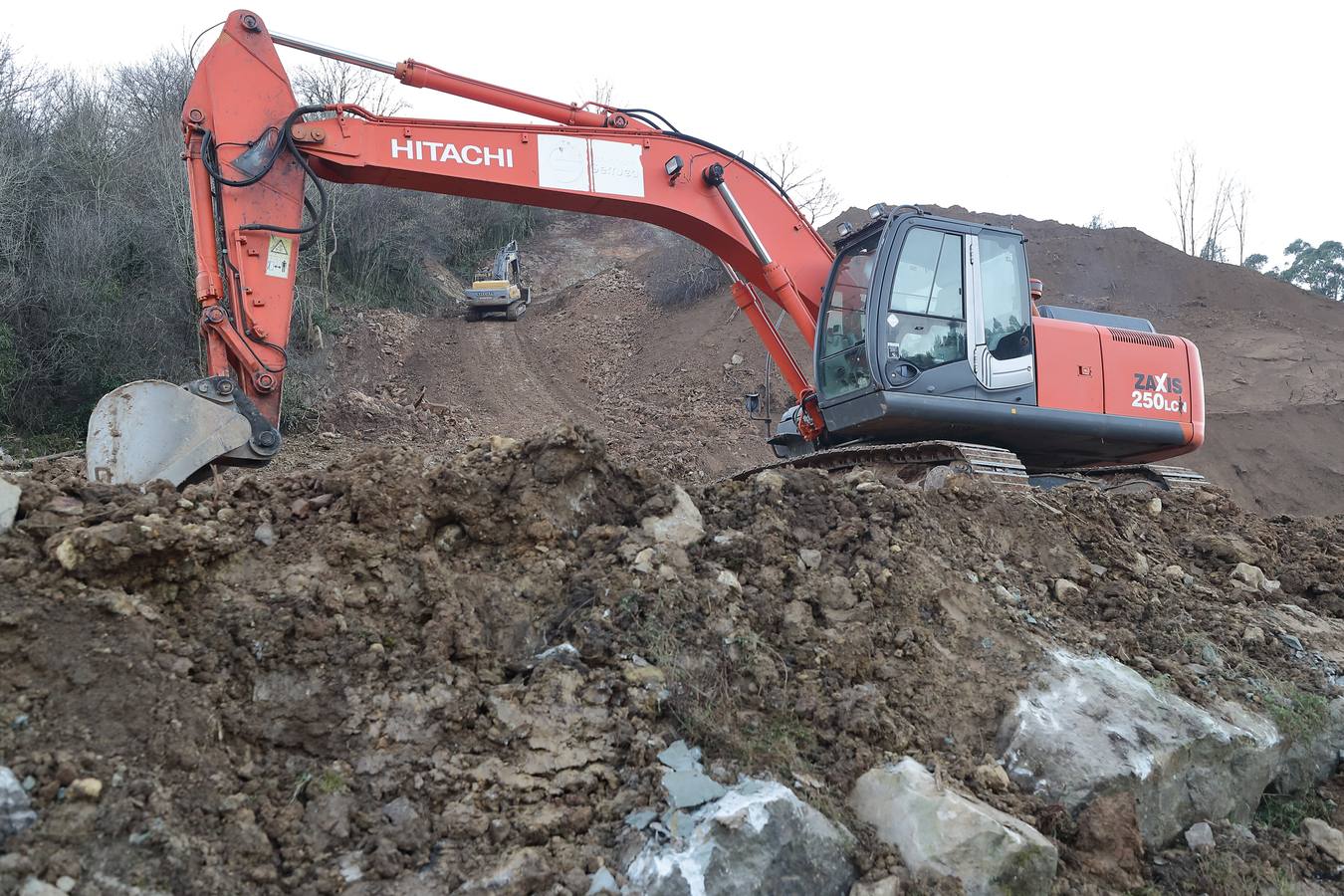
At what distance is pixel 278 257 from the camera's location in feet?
17.8

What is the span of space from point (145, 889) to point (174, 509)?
152cm

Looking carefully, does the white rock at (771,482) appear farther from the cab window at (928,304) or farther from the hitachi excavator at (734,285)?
the cab window at (928,304)

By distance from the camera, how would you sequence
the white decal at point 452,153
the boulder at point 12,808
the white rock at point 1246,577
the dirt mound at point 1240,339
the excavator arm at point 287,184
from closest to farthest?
1. the boulder at point 12,808
2. the excavator arm at point 287,184
3. the white rock at point 1246,577
4. the white decal at point 452,153
5. the dirt mound at point 1240,339

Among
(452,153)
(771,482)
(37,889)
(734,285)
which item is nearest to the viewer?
(37,889)

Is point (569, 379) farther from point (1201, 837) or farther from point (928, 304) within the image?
point (1201, 837)

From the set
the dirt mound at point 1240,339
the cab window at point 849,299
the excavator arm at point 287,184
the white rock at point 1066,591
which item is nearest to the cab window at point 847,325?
the cab window at point 849,299

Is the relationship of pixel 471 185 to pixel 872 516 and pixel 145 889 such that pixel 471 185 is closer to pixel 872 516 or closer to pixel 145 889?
pixel 872 516

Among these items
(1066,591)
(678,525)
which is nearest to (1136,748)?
(1066,591)

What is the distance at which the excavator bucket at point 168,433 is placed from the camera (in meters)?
4.47

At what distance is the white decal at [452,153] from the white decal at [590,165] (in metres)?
0.27

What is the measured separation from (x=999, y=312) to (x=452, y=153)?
13.7ft

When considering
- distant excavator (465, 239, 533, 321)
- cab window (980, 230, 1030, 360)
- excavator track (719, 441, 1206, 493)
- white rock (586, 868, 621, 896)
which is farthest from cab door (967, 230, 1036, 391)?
distant excavator (465, 239, 533, 321)

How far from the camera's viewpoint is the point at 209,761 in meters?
2.77

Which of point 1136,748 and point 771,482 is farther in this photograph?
point 771,482
